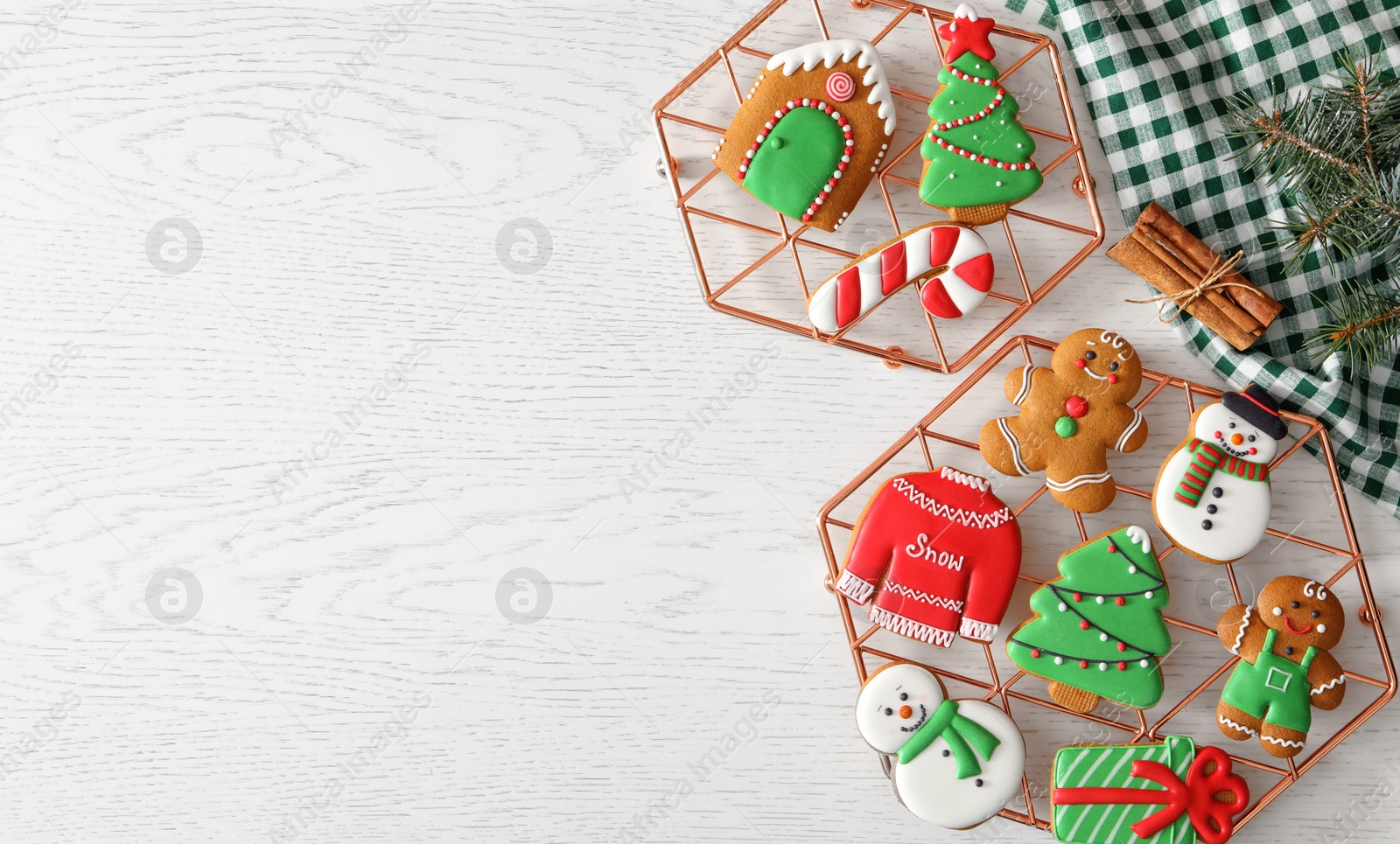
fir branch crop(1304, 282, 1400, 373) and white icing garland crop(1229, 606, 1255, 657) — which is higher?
fir branch crop(1304, 282, 1400, 373)

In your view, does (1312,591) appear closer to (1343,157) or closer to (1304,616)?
(1304,616)

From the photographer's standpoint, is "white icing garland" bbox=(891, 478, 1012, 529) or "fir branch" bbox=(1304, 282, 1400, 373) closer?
"fir branch" bbox=(1304, 282, 1400, 373)

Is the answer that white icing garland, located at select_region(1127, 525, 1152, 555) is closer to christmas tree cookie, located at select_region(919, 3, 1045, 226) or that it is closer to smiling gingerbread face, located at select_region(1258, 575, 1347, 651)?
smiling gingerbread face, located at select_region(1258, 575, 1347, 651)

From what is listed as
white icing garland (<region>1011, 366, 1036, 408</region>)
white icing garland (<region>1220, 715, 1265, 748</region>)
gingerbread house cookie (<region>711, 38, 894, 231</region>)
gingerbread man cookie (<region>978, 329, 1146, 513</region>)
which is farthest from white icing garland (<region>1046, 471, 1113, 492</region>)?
gingerbread house cookie (<region>711, 38, 894, 231</region>)

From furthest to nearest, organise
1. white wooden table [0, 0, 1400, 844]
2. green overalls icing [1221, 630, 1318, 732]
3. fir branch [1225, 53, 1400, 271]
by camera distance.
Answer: white wooden table [0, 0, 1400, 844] → green overalls icing [1221, 630, 1318, 732] → fir branch [1225, 53, 1400, 271]

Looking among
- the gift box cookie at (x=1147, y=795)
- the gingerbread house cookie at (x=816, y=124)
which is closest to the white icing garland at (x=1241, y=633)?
the gift box cookie at (x=1147, y=795)

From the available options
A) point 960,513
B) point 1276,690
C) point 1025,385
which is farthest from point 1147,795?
point 1025,385
